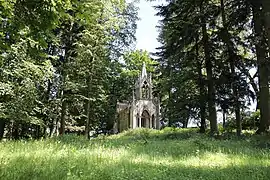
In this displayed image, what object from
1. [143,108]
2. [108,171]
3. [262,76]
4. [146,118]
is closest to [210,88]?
[262,76]

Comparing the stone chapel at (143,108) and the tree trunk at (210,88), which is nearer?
the tree trunk at (210,88)

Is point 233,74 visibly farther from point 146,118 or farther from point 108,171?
point 146,118

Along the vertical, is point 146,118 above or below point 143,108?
below

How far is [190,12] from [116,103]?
68.2 feet

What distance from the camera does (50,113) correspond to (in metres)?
20.5

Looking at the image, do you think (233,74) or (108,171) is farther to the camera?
(233,74)

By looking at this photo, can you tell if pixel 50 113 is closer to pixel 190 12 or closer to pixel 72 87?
pixel 72 87

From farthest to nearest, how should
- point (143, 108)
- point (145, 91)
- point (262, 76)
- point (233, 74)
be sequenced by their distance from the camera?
point (145, 91) < point (143, 108) < point (233, 74) < point (262, 76)

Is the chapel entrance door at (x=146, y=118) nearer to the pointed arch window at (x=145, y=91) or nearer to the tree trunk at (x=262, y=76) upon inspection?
the pointed arch window at (x=145, y=91)

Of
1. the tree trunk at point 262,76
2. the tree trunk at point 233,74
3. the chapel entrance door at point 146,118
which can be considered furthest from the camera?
the chapel entrance door at point 146,118

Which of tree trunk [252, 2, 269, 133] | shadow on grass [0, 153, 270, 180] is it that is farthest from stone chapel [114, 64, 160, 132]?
shadow on grass [0, 153, 270, 180]

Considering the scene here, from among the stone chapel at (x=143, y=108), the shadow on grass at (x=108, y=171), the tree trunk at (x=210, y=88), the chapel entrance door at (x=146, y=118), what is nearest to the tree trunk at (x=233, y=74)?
the tree trunk at (x=210, y=88)

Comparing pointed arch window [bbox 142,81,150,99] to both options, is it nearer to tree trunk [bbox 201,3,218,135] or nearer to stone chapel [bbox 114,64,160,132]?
stone chapel [bbox 114,64,160,132]

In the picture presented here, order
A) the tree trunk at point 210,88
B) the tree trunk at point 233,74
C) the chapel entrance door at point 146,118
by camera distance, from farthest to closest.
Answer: the chapel entrance door at point 146,118 → the tree trunk at point 210,88 → the tree trunk at point 233,74
